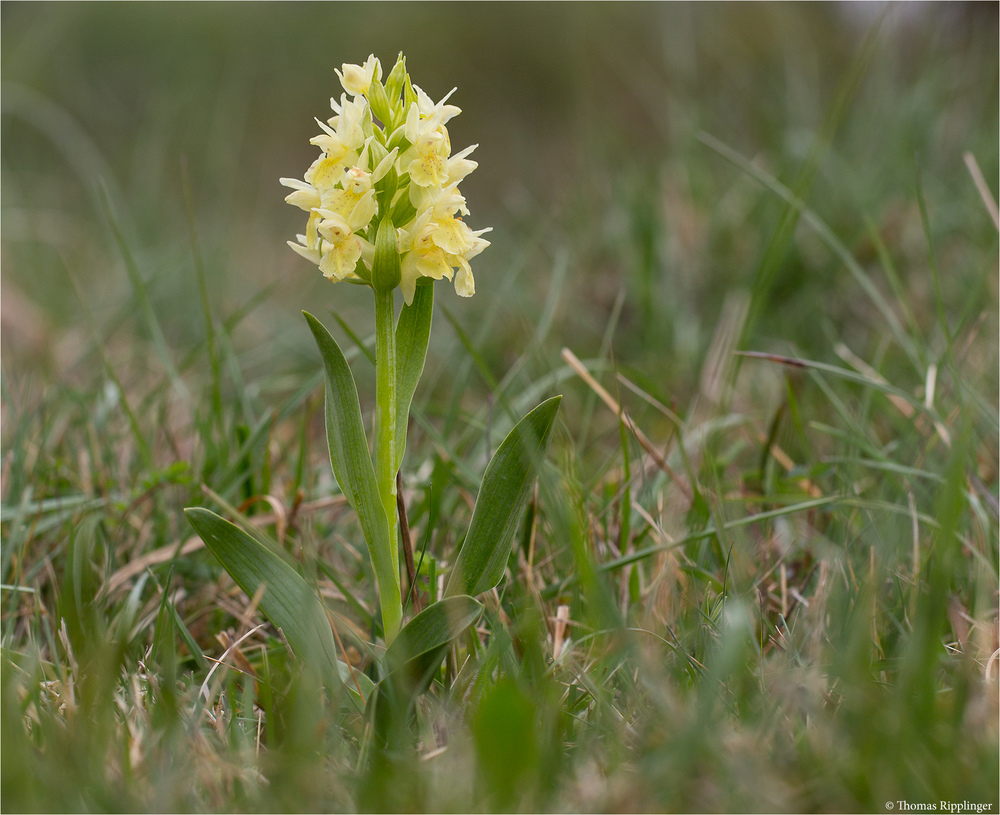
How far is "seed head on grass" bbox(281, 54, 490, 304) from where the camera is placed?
42.6 inches

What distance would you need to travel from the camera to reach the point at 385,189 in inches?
44.0

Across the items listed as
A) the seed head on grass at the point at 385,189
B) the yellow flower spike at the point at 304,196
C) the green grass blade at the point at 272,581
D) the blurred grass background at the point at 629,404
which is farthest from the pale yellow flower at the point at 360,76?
the green grass blade at the point at 272,581

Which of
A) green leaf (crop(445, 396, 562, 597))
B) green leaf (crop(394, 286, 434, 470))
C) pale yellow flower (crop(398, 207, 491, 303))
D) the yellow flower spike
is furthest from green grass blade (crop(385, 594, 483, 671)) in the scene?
the yellow flower spike

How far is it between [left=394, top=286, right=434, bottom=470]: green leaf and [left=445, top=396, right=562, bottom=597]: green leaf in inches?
6.4

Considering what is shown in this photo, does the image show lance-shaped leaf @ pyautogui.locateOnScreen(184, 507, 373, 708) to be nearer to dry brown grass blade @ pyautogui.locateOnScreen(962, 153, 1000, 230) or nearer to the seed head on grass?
the seed head on grass

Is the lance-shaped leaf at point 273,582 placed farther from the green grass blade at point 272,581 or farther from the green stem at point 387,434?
the green stem at point 387,434

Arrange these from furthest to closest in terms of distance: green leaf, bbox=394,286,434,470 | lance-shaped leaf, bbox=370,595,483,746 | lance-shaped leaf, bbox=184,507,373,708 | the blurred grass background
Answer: green leaf, bbox=394,286,434,470 < lance-shaped leaf, bbox=184,507,373,708 < lance-shaped leaf, bbox=370,595,483,746 < the blurred grass background

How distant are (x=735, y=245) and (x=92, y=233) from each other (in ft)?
13.2

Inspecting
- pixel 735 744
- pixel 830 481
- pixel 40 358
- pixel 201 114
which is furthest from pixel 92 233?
pixel 735 744

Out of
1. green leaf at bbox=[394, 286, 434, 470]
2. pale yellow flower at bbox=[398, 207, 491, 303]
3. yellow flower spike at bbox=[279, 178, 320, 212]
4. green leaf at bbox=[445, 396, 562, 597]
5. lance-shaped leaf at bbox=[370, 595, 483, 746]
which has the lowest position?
lance-shaped leaf at bbox=[370, 595, 483, 746]

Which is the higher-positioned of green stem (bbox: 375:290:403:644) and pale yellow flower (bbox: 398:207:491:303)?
pale yellow flower (bbox: 398:207:491:303)

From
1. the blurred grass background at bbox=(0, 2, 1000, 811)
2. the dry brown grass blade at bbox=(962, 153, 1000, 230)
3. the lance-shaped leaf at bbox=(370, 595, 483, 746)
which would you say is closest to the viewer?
the blurred grass background at bbox=(0, 2, 1000, 811)

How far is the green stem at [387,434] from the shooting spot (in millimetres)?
1163

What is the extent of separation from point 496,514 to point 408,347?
31cm
